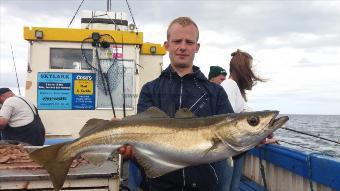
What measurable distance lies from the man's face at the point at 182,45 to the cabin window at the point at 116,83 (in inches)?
214

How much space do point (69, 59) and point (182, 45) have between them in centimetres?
577

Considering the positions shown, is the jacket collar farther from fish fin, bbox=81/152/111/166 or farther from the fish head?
fish fin, bbox=81/152/111/166

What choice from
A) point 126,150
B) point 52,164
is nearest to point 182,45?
point 126,150

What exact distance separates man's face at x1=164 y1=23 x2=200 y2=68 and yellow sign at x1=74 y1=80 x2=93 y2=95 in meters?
5.51

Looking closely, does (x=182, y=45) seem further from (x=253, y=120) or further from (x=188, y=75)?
(x=253, y=120)

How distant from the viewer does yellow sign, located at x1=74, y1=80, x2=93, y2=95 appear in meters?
8.87

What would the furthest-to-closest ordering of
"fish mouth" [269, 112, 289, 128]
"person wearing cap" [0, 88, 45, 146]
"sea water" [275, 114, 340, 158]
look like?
"person wearing cap" [0, 88, 45, 146]
"sea water" [275, 114, 340, 158]
"fish mouth" [269, 112, 289, 128]

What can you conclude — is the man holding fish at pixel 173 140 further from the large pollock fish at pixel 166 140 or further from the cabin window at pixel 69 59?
the cabin window at pixel 69 59

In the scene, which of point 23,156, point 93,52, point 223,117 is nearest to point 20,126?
point 93,52

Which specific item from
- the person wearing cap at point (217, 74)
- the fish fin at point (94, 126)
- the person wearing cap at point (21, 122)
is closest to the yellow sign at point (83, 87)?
the person wearing cap at point (21, 122)

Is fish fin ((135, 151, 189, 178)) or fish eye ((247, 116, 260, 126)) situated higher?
fish eye ((247, 116, 260, 126))

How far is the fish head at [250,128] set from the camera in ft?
9.52

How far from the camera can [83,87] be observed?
891cm

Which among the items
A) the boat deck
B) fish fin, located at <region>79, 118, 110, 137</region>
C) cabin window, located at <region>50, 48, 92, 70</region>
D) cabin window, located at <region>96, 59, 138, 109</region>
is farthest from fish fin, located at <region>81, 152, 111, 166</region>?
cabin window, located at <region>50, 48, 92, 70</region>
